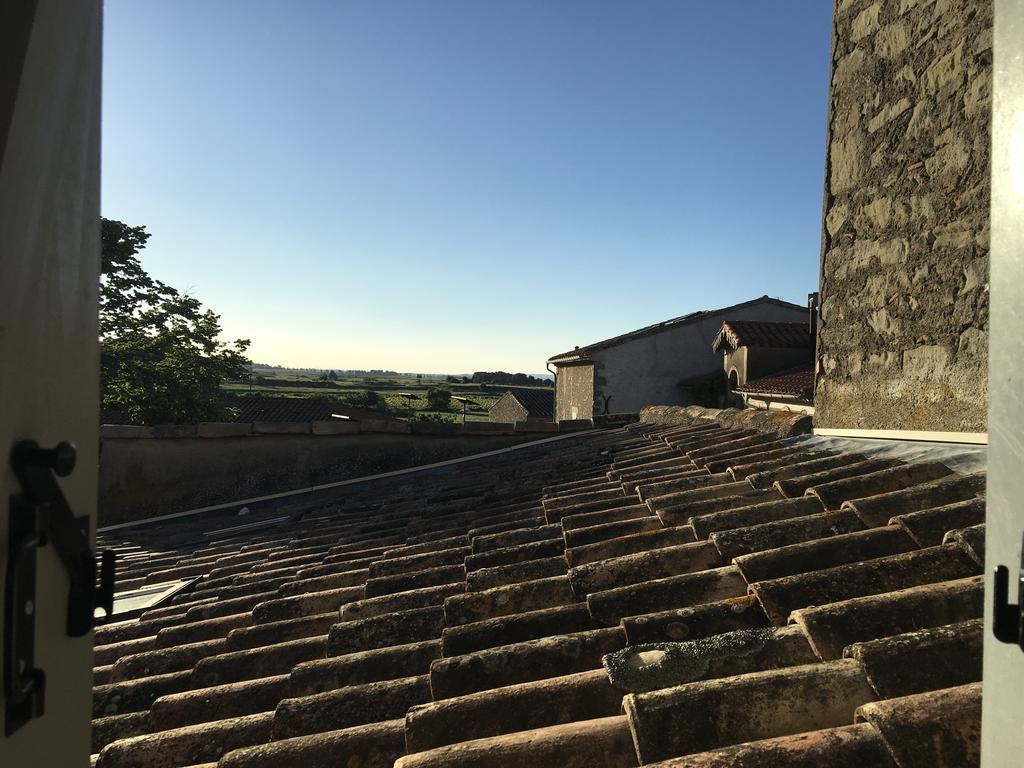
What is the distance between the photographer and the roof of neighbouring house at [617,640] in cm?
141

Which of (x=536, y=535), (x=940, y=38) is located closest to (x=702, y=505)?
(x=536, y=535)

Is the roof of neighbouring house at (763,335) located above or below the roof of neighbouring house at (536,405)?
above

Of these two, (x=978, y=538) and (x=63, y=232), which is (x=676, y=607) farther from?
(x=63, y=232)

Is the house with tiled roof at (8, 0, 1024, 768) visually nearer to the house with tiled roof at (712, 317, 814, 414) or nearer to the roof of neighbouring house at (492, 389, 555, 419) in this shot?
the house with tiled roof at (712, 317, 814, 414)

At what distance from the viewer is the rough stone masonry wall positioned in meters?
3.09

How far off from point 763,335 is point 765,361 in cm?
85

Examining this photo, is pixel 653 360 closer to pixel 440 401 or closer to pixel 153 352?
pixel 153 352

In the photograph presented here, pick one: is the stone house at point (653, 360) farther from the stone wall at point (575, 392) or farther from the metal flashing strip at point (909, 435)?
the metal flashing strip at point (909, 435)

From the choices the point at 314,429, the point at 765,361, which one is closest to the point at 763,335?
the point at 765,361

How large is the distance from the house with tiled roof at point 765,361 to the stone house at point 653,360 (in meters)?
1.42

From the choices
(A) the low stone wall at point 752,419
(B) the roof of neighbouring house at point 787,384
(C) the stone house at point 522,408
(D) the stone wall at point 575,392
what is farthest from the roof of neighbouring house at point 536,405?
(A) the low stone wall at point 752,419

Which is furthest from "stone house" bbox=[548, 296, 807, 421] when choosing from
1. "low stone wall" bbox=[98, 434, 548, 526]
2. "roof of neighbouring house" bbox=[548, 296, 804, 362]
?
"low stone wall" bbox=[98, 434, 548, 526]

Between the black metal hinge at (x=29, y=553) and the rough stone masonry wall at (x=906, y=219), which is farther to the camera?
the rough stone masonry wall at (x=906, y=219)

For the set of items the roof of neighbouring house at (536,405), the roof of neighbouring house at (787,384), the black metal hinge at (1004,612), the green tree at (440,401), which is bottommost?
the green tree at (440,401)
